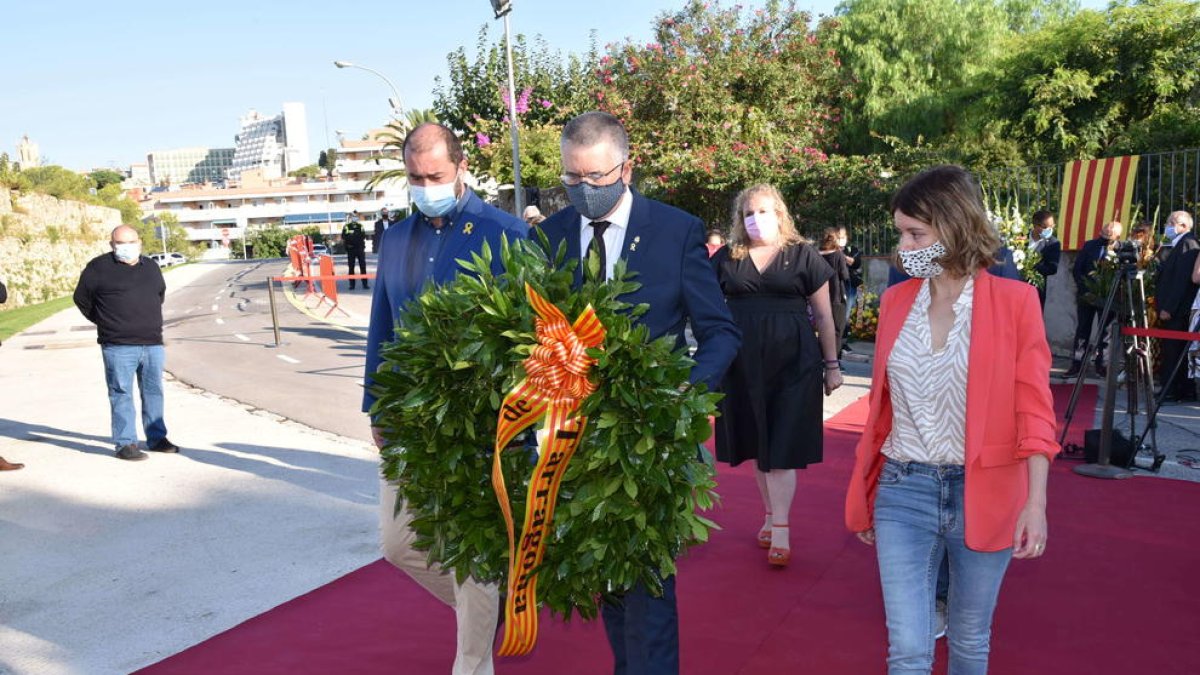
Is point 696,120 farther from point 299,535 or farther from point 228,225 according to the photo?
point 228,225

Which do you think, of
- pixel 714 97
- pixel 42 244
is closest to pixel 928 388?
pixel 714 97

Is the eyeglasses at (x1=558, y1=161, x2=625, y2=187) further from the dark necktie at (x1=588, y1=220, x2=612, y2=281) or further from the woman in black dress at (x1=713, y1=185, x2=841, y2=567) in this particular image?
the woman in black dress at (x1=713, y1=185, x2=841, y2=567)

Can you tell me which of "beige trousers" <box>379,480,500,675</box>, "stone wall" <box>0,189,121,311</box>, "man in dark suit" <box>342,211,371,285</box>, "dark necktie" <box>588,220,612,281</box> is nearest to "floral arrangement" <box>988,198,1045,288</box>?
"dark necktie" <box>588,220,612,281</box>

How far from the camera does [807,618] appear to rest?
4266mm

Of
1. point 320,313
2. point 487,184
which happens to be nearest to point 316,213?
point 487,184

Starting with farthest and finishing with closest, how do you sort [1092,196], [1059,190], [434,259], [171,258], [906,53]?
[171,258], [906,53], [1059,190], [1092,196], [434,259]

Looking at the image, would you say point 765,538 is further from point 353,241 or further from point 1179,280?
point 353,241

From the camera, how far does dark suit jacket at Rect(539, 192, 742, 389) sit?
3104 millimetres

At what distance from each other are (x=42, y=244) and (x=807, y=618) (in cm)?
3906

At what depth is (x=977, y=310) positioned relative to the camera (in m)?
2.71

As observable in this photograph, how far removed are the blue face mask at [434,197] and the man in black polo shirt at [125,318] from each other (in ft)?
16.7

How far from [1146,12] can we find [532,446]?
23.5 metres

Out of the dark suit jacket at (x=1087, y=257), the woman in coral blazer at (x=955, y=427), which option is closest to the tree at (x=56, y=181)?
the dark suit jacket at (x=1087, y=257)

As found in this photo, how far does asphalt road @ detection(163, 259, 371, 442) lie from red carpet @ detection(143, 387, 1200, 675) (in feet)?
13.9
